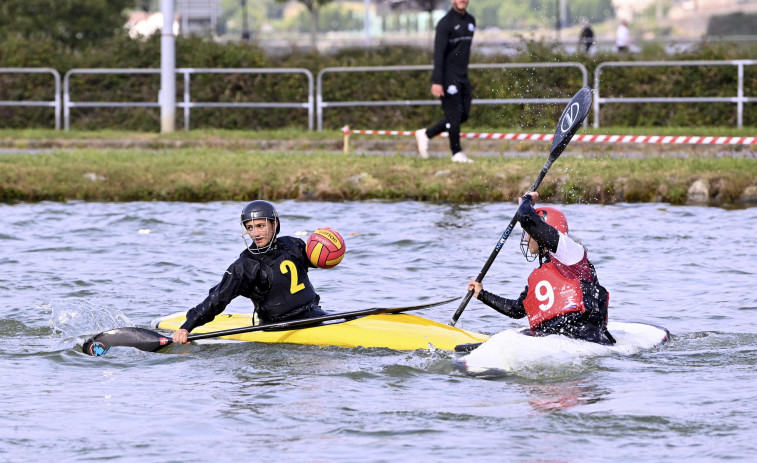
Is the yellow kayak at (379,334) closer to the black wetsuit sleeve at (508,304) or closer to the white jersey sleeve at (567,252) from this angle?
the black wetsuit sleeve at (508,304)

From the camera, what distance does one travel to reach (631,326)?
8250mm

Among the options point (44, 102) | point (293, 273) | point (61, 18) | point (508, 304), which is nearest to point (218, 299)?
point (293, 273)

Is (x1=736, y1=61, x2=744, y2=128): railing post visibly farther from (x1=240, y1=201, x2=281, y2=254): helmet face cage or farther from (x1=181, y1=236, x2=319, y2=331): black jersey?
(x1=240, y1=201, x2=281, y2=254): helmet face cage

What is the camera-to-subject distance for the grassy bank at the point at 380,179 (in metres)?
14.5

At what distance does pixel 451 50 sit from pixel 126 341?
332 inches

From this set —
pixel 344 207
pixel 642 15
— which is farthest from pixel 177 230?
pixel 642 15

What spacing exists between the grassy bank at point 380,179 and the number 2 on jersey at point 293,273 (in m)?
6.63

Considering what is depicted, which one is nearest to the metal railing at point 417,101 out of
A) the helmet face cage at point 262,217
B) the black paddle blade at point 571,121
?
the black paddle blade at point 571,121

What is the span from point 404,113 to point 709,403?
1578 cm

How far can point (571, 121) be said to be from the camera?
9.24m

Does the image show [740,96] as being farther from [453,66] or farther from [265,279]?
[265,279]

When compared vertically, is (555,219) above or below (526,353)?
above

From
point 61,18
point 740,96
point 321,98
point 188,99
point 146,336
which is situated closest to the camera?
point 146,336

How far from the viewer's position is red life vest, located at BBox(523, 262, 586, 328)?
746 centimetres
